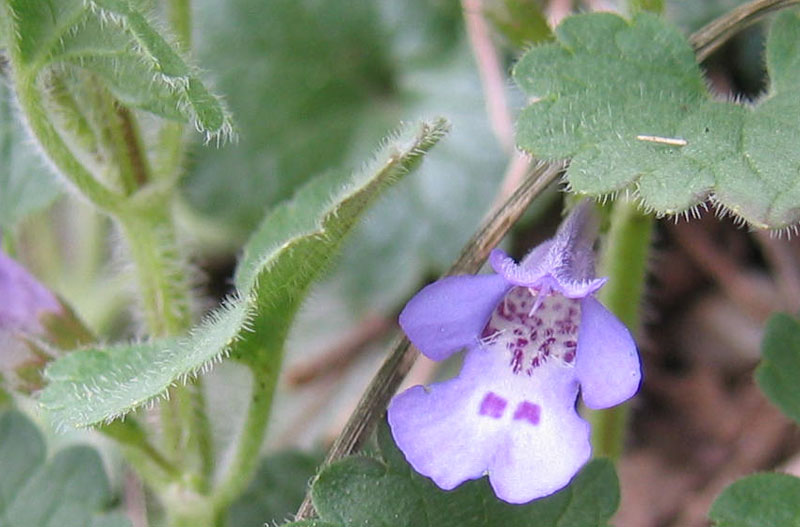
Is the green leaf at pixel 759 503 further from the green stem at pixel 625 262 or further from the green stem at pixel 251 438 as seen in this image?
the green stem at pixel 251 438

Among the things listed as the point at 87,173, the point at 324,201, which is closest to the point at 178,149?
the point at 87,173

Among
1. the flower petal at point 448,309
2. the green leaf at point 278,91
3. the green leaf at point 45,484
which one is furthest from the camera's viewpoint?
the green leaf at point 278,91

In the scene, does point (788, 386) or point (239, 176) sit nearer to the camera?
point (788, 386)

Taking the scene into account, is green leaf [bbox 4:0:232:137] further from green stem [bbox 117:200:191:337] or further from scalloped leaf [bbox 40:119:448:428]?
green stem [bbox 117:200:191:337]

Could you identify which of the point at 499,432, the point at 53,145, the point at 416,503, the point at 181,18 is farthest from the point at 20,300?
the point at 499,432

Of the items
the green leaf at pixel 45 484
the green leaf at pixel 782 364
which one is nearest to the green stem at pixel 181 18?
the green leaf at pixel 45 484

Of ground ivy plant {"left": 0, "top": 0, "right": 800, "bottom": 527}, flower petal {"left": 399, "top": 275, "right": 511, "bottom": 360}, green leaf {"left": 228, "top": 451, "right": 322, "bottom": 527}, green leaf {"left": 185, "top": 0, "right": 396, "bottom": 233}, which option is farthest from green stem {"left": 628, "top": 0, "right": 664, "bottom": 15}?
green leaf {"left": 185, "top": 0, "right": 396, "bottom": 233}

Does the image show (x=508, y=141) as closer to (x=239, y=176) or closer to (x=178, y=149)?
(x=239, y=176)
